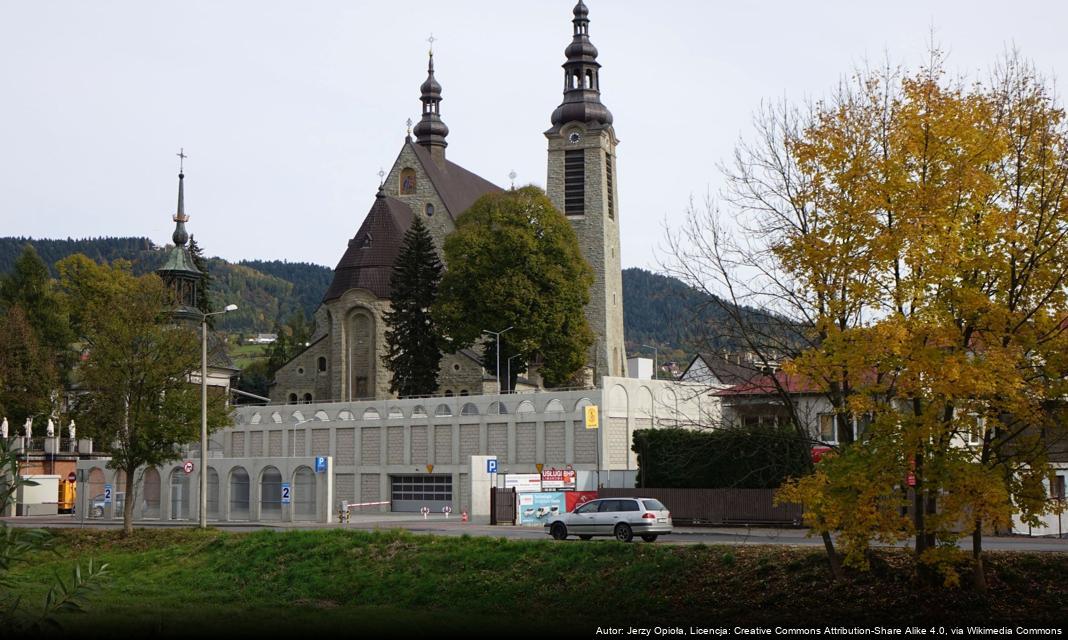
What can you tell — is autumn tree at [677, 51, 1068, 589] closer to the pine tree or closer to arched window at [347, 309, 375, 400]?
the pine tree

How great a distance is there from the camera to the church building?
8312 cm

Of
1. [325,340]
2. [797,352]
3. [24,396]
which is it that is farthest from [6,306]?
[797,352]

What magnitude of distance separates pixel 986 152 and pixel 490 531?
22162mm

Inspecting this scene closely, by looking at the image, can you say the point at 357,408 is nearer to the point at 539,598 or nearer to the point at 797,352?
the point at 539,598

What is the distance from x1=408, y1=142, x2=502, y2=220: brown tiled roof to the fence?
1907 inches

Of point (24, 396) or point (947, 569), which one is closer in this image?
point (947, 569)

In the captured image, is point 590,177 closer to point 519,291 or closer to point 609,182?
point 609,182

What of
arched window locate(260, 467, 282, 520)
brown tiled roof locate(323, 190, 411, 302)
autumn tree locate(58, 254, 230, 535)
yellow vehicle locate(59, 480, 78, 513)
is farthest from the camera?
brown tiled roof locate(323, 190, 411, 302)

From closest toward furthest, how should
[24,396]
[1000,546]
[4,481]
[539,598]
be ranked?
[4,481]
[539,598]
[1000,546]
[24,396]

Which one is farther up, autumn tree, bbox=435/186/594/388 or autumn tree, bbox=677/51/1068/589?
autumn tree, bbox=435/186/594/388

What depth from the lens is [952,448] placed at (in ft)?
60.5

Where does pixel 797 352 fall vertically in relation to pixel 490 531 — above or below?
above

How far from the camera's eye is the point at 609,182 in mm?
93938

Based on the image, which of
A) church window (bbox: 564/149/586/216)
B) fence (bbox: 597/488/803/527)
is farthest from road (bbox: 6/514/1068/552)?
church window (bbox: 564/149/586/216)
